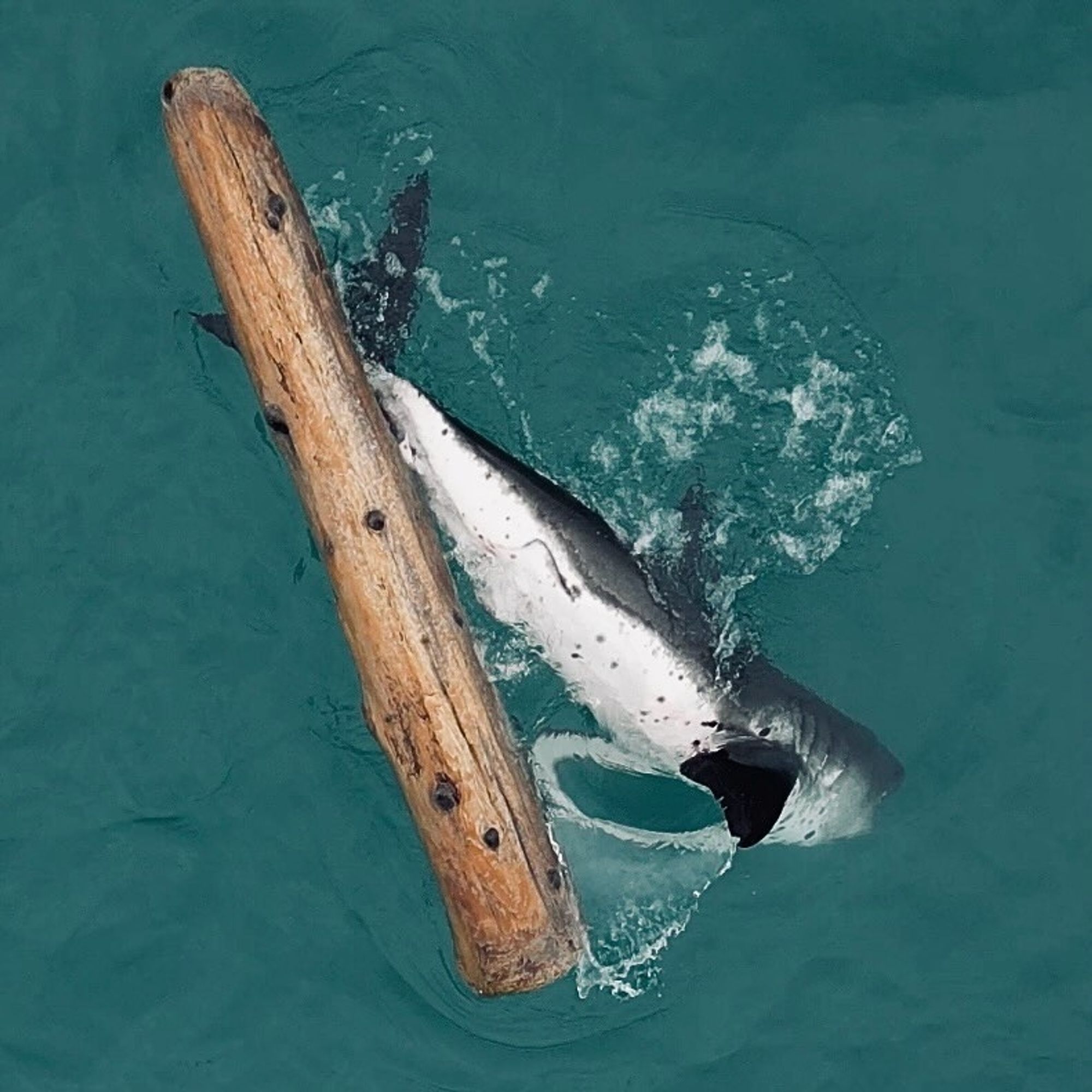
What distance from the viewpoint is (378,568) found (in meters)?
6.37

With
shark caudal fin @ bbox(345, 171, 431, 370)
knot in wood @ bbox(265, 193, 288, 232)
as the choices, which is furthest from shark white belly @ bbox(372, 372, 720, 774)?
knot in wood @ bbox(265, 193, 288, 232)

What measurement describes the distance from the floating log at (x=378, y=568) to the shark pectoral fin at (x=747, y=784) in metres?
1.73

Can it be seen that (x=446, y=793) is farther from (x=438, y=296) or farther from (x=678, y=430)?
(x=438, y=296)

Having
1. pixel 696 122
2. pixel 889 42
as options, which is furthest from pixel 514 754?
pixel 889 42

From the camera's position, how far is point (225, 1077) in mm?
8305

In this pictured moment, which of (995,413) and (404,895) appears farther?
(995,413)

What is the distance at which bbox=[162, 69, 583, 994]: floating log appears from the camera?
633 cm

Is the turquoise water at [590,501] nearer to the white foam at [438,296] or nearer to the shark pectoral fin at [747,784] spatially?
the white foam at [438,296]

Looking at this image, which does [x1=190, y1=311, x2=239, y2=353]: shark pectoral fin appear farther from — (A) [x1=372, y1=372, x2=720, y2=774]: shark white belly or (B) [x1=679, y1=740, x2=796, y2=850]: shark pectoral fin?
(B) [x1=679, y1=740, x2=796, y2=850]: shark pectoral fin

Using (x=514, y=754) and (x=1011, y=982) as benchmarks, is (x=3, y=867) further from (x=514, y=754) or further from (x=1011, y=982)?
(x=1011, y=982)

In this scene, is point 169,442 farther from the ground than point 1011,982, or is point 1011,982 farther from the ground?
point 169,442

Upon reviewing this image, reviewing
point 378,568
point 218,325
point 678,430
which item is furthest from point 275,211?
point 678,430

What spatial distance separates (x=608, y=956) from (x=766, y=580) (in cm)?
241

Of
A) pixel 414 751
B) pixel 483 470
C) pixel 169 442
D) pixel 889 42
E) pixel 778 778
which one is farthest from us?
pixel 889 42
